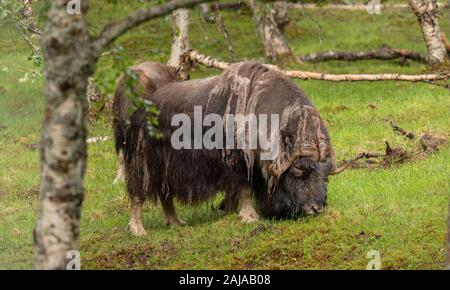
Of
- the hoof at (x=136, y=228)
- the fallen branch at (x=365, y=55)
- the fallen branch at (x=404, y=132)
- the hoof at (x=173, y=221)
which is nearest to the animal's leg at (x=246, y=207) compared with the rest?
the hoof at (x=173, y=221)

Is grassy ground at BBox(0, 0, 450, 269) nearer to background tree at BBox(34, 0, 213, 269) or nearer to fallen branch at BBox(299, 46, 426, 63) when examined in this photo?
background tree at BBox(34, 0, 213, 269)

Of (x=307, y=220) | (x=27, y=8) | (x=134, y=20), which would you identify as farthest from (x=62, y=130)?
(x=27, y=8)

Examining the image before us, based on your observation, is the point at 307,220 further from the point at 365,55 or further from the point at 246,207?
the point at 365,55

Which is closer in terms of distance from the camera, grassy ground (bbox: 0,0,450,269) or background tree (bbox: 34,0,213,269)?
background tree (bbox: 34,0,213,269)

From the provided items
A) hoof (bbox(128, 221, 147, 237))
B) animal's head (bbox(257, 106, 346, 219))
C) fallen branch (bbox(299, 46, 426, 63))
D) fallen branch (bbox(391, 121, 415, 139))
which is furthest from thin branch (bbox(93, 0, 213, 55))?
fallen branch (bbox(299, 46, 426, 63))

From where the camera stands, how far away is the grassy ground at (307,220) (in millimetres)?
9656

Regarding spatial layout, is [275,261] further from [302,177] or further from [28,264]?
[28,264]

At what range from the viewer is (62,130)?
21.1 ft

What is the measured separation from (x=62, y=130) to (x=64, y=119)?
7cm

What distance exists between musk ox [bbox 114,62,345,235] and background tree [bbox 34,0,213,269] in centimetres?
366

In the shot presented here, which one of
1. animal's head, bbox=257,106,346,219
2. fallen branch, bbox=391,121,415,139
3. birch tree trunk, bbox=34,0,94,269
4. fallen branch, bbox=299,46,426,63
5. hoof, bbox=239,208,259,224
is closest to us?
birch tree trunk, bbox=34,0,94,269

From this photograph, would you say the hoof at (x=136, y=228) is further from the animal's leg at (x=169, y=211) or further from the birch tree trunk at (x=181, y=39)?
the birch tree trunk at (x=181, y=39)

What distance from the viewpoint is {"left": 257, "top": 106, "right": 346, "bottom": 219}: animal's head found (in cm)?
1055
